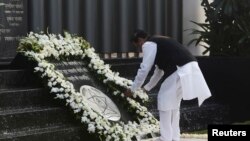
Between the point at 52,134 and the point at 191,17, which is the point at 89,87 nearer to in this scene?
the point at 52,134

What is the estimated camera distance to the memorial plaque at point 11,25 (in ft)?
29.5

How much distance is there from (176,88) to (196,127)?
2.73 m

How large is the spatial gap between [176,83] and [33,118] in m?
1.81

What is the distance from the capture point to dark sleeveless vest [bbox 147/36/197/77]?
7023mm

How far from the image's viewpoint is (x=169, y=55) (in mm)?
7039

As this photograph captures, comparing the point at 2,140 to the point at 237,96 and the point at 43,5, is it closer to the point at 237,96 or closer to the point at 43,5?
the point at 43,5

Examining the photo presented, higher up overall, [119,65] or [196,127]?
[119,65]

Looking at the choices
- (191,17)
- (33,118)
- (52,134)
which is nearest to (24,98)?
(33,118)

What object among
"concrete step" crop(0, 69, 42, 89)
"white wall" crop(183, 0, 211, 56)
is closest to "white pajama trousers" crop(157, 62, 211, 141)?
"concrete step" crop(0, 69, 42, 89)

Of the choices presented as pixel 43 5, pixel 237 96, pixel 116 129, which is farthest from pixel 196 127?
pixel 43 5

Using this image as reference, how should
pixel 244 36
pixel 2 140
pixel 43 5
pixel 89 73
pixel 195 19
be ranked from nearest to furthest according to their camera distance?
1. pixel 2 140
2. pixel 89 73
3. pixel 43 5
4. pixel 244 36
5. pixel 195 19

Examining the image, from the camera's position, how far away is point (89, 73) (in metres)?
8.48

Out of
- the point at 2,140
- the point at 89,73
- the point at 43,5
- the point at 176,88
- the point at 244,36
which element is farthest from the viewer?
the point at 244,36

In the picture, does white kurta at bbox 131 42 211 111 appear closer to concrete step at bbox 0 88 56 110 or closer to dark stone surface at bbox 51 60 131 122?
dark stone surface at bbox 51 60 131 122
